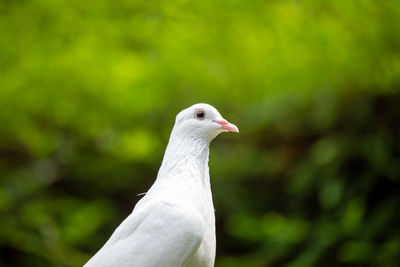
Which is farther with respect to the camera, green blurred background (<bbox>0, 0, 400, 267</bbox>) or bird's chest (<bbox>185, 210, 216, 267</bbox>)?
green blurred background (<bbox>0, 0, 400, 267</bbox>)

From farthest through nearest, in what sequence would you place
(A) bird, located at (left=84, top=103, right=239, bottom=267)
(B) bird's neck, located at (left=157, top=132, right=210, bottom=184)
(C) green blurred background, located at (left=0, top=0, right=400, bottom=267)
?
(C) green blurred background, located at (left=0, top=0, right=400, bottom=267) < (B) bird's neck, located at (left=157, top=132, right=210, bottom=184) < (A) bird, located at (left=84, top=103, right=239, bottom=267)

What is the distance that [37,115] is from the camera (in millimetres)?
4879

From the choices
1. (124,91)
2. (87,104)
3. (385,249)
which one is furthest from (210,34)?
(385,249)

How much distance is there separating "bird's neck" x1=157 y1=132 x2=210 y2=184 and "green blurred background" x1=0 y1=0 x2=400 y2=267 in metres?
1.96

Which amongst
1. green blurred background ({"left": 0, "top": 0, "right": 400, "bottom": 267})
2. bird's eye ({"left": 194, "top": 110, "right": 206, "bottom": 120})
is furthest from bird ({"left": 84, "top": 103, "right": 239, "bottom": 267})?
green blurred background ({"left": 0, "top": 0, "right": 400, "bottom": 267})

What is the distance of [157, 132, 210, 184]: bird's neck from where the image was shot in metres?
1.87

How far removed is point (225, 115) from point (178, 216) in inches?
126

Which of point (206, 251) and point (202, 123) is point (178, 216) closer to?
point (206, 251)

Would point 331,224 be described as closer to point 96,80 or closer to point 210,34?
point 210,34

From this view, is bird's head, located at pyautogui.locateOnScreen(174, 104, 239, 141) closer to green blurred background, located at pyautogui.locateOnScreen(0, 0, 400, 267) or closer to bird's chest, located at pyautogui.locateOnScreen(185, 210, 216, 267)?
bird's chest, located at pyautogui.locateOnScreen(185, 210, 216, 267)

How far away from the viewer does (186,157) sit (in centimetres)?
188

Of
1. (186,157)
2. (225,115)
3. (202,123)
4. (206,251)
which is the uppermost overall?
(225,115)

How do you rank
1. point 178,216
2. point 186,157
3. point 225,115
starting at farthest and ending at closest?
point 225,115
point 186,157
point 178,216

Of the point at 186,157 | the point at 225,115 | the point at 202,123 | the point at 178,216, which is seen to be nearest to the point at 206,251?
the point at 178,216
